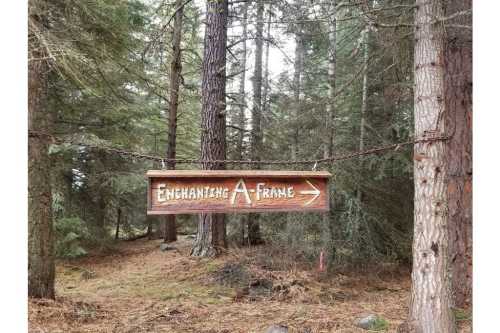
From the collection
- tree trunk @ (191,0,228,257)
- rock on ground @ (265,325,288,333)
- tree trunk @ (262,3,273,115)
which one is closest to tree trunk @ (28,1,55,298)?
rock on ground @ (265,325,288,333)

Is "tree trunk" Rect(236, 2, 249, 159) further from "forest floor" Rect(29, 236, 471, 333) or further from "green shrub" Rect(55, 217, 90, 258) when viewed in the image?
"green shrub" Rect(55, 217, 90, 258)

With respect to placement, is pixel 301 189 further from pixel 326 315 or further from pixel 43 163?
pixel 43 163

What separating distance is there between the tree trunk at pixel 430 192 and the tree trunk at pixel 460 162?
1676 millimetres

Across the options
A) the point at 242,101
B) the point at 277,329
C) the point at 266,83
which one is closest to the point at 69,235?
the point at 242,101

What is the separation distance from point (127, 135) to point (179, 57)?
3154 millimetres

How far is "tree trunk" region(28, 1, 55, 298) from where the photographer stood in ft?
14.5

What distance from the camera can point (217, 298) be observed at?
18.0 ft

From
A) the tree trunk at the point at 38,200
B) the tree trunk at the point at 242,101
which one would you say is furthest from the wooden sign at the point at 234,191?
the tree trunk at the point at 242,101

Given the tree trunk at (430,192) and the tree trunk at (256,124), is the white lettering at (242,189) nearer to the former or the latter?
the tree trunk at (430,192)

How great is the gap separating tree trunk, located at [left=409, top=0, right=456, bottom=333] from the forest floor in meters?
1.03

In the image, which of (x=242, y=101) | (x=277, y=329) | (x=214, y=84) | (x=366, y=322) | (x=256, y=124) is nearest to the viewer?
(x=277, y=329)

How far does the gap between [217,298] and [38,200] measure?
3.02 m

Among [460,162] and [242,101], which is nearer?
[460,162]

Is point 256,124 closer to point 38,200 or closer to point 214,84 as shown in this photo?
point 214,84
